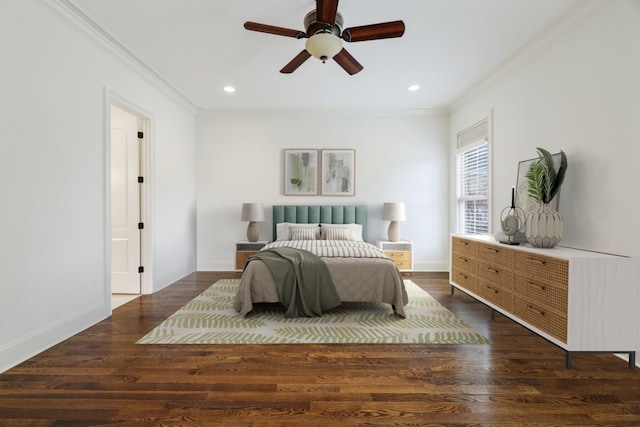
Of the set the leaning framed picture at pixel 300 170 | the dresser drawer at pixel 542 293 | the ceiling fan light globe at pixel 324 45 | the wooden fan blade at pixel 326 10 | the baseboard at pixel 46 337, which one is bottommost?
the baseboard at pixel 46 337

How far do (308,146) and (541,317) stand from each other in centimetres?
433

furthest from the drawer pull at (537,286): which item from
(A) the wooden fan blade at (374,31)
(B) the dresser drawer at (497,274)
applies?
(A) the wooden fan blade at (374,31)

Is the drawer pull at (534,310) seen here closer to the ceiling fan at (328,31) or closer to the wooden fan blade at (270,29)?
the ceiling fan at (328,31)

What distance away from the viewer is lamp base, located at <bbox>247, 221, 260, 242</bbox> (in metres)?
5.25

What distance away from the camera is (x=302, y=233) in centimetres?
497

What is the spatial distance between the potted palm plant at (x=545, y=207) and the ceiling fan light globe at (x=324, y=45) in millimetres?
2121

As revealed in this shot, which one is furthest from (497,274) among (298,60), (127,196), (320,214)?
(127,196)

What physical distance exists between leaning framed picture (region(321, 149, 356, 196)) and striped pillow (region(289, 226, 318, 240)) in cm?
94

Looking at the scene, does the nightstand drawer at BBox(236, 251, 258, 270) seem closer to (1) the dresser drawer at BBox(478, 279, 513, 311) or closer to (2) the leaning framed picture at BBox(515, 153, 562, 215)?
(1) the dresser drawer at BBox(478, 279, 513, 311)

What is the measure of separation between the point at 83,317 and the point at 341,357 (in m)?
2.54

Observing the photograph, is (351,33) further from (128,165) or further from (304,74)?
(128,165)

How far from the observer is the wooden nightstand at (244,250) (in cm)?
509

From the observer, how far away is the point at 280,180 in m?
5.64

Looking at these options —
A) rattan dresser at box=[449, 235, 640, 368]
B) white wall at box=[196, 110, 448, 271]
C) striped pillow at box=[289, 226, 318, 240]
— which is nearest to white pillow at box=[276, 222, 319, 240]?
striped pillow at box=[289, 226, 318, 240]
